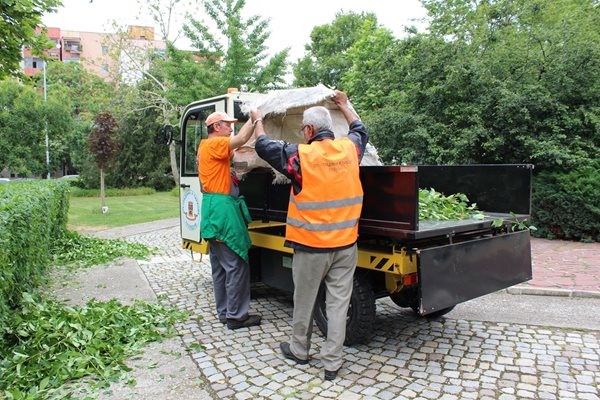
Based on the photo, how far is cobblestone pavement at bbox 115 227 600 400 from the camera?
3.40 m

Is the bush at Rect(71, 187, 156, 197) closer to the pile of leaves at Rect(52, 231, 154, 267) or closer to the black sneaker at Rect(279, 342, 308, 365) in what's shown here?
the pile of leaves at Rect(52, 231, 154, 267)

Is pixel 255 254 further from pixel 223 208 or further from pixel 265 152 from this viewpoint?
pixel 265 152

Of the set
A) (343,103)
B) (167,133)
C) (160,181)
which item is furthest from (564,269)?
(160,181)

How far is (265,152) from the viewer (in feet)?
11.8

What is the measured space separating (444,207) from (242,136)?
2.11 m

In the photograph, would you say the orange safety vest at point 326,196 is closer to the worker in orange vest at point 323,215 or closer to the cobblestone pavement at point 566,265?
the worker in orange vest at point 323,215

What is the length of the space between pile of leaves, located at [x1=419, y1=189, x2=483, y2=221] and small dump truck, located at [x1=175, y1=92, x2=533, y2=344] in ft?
0.44

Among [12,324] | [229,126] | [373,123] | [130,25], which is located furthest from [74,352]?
[130,25]

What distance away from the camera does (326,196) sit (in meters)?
3.48

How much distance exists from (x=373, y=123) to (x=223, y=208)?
8.38 meters

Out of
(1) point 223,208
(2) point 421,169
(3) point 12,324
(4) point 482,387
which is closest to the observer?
(4) point 482,387

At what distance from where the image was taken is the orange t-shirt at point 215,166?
462 cm

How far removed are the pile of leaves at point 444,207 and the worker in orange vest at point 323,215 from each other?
1114mm

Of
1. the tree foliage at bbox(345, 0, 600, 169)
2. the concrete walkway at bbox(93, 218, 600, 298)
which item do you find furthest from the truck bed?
the tree foliage at bbox(345, 0, 600, 169)
